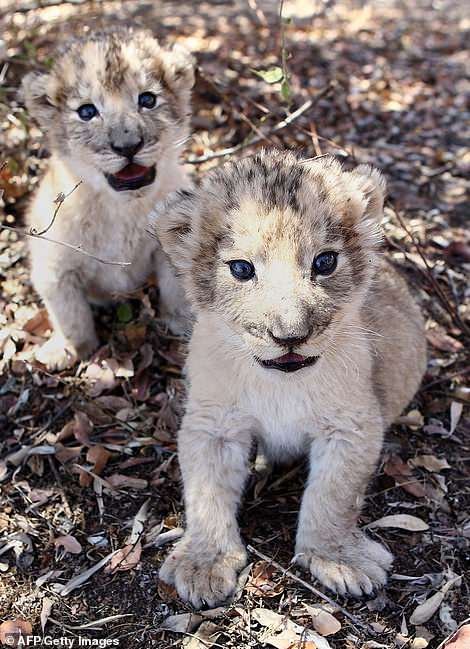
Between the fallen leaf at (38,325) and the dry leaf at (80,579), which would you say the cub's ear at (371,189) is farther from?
the fallen leaf at (38,325)

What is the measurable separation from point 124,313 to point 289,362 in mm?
2521

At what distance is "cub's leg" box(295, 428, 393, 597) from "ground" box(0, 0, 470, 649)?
0.39 ft

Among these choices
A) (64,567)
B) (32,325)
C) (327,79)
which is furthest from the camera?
(327,79)

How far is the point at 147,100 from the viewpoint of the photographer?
5242mm

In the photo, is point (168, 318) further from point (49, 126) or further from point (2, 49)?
point (2, 49)

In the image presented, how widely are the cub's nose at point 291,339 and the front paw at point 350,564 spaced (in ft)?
3.80

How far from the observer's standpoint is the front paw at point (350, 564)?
385cm

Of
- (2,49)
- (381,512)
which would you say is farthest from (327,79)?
(381,512)

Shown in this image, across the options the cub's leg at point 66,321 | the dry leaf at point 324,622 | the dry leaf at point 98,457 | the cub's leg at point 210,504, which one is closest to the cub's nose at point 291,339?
the cub's leg at point 210,504

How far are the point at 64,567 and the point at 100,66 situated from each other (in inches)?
116

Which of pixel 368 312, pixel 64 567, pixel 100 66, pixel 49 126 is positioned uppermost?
pixel 100 66

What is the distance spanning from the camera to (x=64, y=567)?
4.17m

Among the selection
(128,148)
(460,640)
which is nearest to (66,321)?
(128,148)

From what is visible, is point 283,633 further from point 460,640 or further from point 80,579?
point 80,579
